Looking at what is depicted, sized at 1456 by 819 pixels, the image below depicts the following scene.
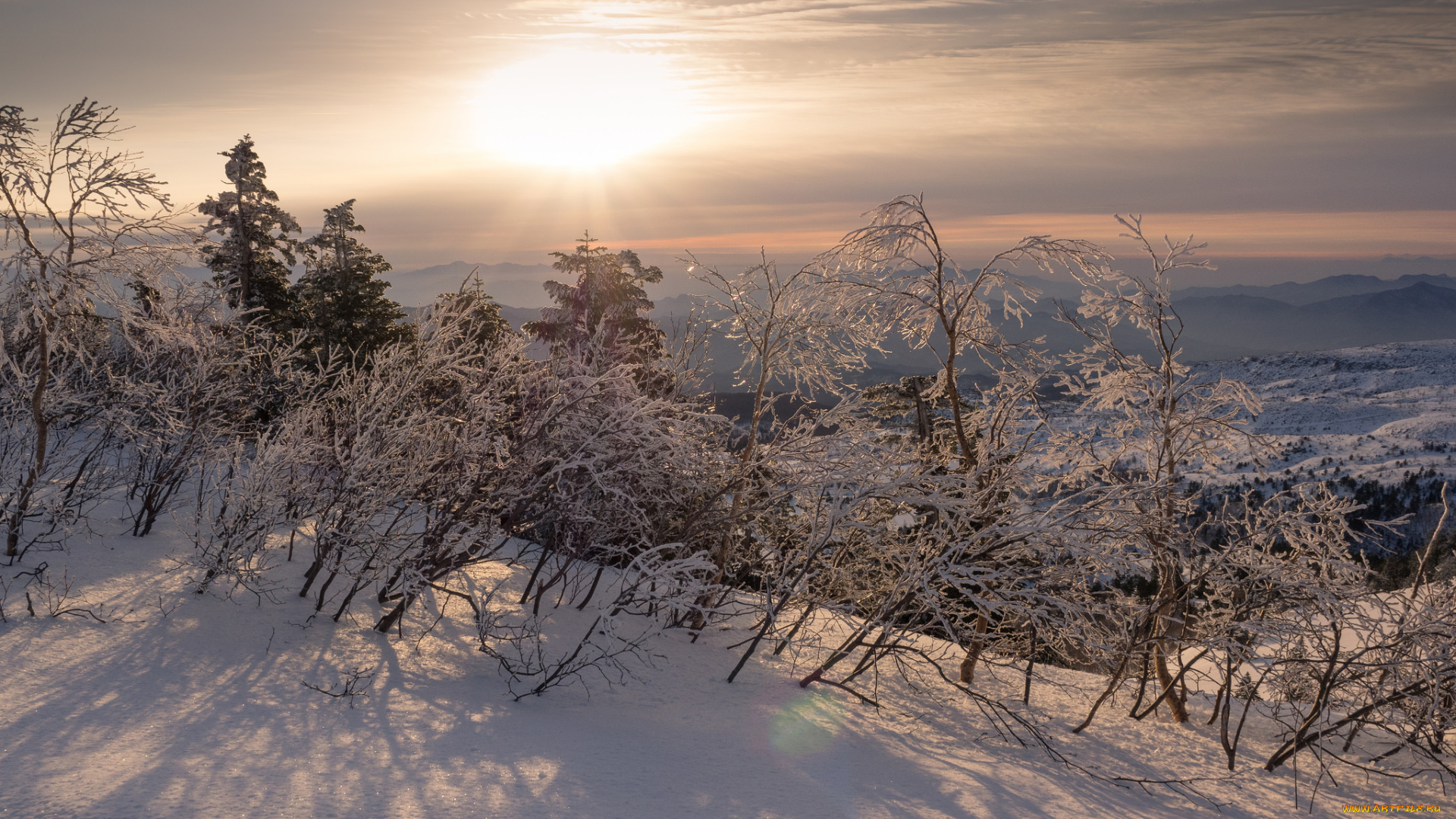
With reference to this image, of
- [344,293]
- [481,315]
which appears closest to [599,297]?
[481,315]

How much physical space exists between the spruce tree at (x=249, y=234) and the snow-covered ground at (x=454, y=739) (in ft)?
51.9

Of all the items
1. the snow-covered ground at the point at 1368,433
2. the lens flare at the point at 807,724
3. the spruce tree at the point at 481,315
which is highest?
the spruce tree at the point at 481,315

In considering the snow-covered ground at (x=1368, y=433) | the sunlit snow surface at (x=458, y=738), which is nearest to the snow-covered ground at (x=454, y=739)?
the sunlit snow surface at (x=458, y=738)

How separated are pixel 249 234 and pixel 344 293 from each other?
3382mm

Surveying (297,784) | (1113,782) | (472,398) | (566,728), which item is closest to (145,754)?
(297,784)

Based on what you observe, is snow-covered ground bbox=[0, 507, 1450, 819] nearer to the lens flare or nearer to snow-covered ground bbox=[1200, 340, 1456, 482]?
the lens flare

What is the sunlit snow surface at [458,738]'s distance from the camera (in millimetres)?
6555

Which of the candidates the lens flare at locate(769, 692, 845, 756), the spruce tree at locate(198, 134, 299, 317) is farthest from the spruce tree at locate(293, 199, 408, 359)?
the lens flare at locate(769, 692, 845, 756)

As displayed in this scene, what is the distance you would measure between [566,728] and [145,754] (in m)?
3.74

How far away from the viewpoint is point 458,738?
26.3ft

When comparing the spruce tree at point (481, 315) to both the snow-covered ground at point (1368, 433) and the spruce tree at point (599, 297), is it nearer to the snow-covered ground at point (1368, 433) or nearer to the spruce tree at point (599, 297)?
the spruce tree at point (599, 297)

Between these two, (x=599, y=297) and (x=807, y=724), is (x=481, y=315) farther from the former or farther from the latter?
(x=807, y=724)

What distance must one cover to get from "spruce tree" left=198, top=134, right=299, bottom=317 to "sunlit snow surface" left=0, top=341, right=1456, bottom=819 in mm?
15305

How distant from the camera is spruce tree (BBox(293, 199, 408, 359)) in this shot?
87.4ft
